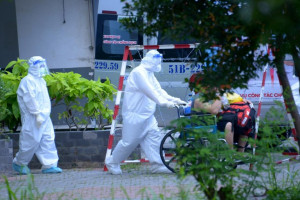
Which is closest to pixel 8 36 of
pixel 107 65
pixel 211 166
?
pixel 107 65

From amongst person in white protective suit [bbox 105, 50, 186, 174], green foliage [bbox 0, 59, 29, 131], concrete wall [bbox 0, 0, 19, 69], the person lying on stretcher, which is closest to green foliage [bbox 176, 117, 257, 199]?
person in white protective suit [bbox 105, 50, 186, 174]

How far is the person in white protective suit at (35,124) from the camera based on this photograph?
9.59 meters

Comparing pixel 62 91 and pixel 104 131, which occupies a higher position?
pixel 62 91

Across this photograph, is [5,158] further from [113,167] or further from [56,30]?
[56,30]

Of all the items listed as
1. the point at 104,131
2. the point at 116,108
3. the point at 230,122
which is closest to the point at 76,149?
the point at 104,131

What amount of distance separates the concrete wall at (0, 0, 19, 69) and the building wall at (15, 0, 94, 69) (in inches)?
6.7

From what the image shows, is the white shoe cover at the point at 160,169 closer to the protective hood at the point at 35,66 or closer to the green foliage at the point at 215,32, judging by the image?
the protective hood at the point at 35,66

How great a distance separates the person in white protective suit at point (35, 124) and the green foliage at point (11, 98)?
499mm

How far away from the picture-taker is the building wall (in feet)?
50.8

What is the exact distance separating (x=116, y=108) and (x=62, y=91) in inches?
52.0

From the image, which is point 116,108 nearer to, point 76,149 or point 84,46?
point 76,149

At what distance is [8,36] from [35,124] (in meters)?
6.70

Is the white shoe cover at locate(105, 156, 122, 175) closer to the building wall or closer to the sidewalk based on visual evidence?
the sidewalk

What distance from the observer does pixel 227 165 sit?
5375 mm
